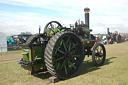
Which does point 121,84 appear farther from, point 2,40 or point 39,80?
point 2,40

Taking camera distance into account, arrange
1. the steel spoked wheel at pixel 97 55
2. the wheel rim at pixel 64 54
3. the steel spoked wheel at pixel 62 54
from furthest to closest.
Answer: the steel spoked wheel at pixel 97 55
the wheel rim at pixel 64 54
the steel spoked wheel at pixel 62 54

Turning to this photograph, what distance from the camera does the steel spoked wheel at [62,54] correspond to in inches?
195

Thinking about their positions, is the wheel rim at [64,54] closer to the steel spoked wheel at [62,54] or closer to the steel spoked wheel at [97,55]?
the steel spoked wheel at [62,54]

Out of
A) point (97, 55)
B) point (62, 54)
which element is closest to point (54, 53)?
point (62, 54)

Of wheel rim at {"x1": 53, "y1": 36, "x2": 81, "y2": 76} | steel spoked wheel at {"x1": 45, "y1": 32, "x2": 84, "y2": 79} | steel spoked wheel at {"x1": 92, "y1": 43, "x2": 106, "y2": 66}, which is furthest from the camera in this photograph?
steel spoked wheel at {"x1": 92, "y1": 43, "x2": 106, "y2": 66}

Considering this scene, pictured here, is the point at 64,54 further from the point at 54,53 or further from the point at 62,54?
the point at 54,53

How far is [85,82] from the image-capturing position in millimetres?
4805

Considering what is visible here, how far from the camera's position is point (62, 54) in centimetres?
559

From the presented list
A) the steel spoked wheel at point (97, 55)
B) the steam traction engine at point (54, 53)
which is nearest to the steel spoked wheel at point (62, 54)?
the steam traction engine at point (54, 53)

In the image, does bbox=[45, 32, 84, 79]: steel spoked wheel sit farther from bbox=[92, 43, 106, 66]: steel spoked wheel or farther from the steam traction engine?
bbox=[92, 43, 106, 66]: steel spoked wheel

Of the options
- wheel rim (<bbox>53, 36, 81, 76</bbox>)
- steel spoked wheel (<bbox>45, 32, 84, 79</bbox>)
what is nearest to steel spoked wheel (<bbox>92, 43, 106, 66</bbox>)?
steel spoked wheel (<bbox>45, 32, 84, 79</bbox>)

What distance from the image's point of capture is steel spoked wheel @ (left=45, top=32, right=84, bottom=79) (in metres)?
4.94

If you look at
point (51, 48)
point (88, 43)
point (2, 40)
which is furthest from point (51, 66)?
point (2, 40)

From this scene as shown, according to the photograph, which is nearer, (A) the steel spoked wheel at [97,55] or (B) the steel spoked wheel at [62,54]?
(B) the steel spoked wheel at [62,54]
